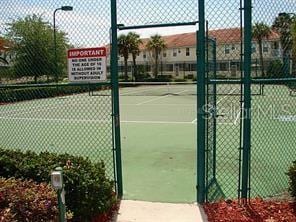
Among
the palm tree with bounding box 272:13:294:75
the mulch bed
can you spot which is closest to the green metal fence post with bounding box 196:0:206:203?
the mulch bed

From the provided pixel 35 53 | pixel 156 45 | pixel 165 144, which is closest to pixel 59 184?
pixel 35 53

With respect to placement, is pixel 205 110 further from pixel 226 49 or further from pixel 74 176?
pixel 74 176

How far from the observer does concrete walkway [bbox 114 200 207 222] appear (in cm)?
517

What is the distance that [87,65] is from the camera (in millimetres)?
5637

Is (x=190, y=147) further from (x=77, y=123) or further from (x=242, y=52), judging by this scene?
(x=77, y=123)

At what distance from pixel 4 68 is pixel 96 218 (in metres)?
3.96

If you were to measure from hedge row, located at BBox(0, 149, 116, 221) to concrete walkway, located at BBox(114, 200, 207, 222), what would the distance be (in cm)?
25

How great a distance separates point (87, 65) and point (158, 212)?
2.26m

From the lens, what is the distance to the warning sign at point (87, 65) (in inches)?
219

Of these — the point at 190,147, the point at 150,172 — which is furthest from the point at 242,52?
the point at 190,147

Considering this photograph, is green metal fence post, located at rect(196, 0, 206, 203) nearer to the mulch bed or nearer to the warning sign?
the mulch bed

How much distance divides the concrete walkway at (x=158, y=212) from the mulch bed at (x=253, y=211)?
18 cm

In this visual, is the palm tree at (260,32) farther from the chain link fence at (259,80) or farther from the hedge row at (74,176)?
the hedge row at (74,176)

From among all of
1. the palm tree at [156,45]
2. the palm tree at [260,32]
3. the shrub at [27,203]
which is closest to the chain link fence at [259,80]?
the palm tree at [260,32]
